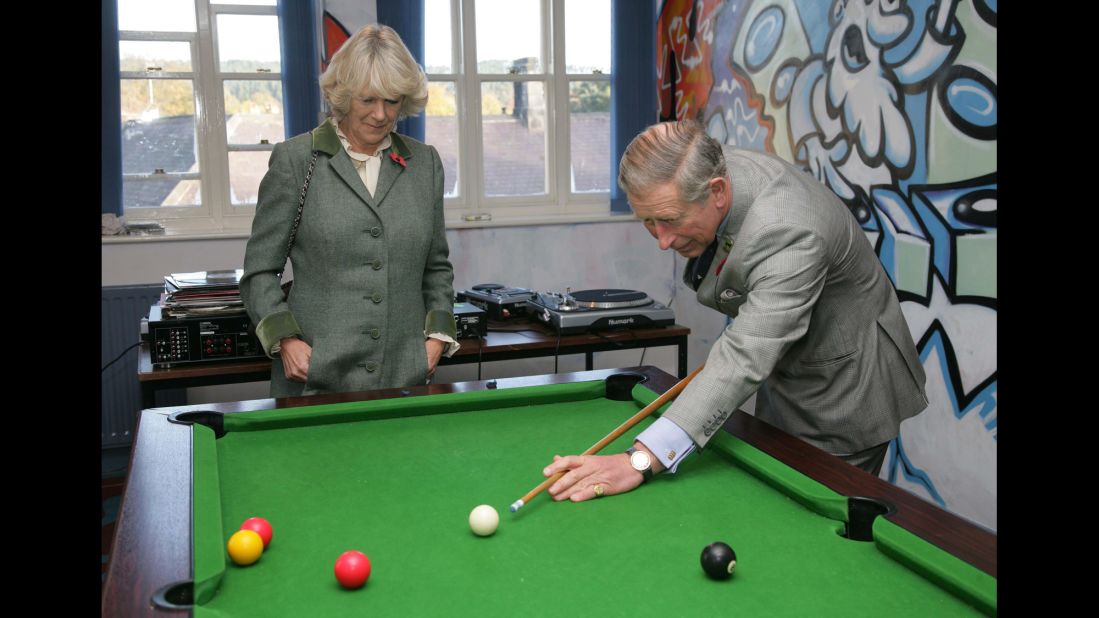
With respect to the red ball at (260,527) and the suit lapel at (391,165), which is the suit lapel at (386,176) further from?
the red ball at (260,527)

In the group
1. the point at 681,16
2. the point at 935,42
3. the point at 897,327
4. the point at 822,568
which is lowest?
the point at 822,568

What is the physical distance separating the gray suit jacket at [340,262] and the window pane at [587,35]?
9.05 ft

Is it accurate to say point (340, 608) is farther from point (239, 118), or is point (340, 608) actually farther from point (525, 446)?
point (239, 118)

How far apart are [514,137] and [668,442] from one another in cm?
355

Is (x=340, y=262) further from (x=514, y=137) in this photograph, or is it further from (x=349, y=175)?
(x=514, y=137)

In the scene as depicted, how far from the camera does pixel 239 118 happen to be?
4.51 meters

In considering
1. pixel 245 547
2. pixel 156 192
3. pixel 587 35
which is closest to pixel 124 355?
pixel 156 192

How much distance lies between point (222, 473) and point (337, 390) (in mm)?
653

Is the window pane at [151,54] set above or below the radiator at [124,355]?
above

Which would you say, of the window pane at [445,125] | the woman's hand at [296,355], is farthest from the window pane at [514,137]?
the woman's hand at [296,355]

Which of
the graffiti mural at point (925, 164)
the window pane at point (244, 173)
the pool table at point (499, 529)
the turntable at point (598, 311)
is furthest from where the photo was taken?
the window pane at point (244, 173)

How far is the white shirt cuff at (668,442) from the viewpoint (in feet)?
5.27

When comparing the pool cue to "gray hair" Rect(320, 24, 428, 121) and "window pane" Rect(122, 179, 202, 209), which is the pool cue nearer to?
"gray hair" Rect(320, 24, 428, 121)
